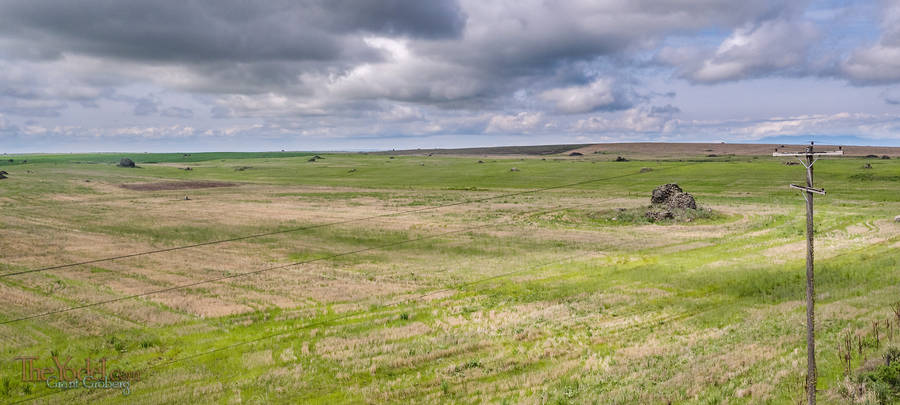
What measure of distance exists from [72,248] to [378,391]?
137 ft

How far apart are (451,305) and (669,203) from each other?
44.8 meters

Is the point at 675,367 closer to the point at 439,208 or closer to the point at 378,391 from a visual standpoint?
the point at 378,391

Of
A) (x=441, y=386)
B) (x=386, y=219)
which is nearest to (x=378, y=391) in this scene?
(x=441, y=386)

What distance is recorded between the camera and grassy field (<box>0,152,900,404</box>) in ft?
59.7

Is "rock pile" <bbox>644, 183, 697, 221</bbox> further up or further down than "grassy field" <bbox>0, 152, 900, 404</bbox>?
further up

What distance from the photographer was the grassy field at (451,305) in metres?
18.2

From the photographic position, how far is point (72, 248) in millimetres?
45188

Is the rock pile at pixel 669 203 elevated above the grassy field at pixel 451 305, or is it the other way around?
the rock pile at pixel 669 203

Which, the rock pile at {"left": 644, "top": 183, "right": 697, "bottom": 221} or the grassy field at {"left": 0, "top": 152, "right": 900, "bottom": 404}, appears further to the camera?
the rock pile at {"left": 644, "top": 183, "right": 697, "bottom": 221}

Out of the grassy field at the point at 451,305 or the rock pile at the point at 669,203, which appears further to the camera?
the rock pile at the point at 669,203

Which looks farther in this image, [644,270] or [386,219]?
[386,219]

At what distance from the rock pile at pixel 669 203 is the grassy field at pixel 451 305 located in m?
2.37

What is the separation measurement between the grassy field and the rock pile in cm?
237

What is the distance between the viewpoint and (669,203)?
6353 centimetres
